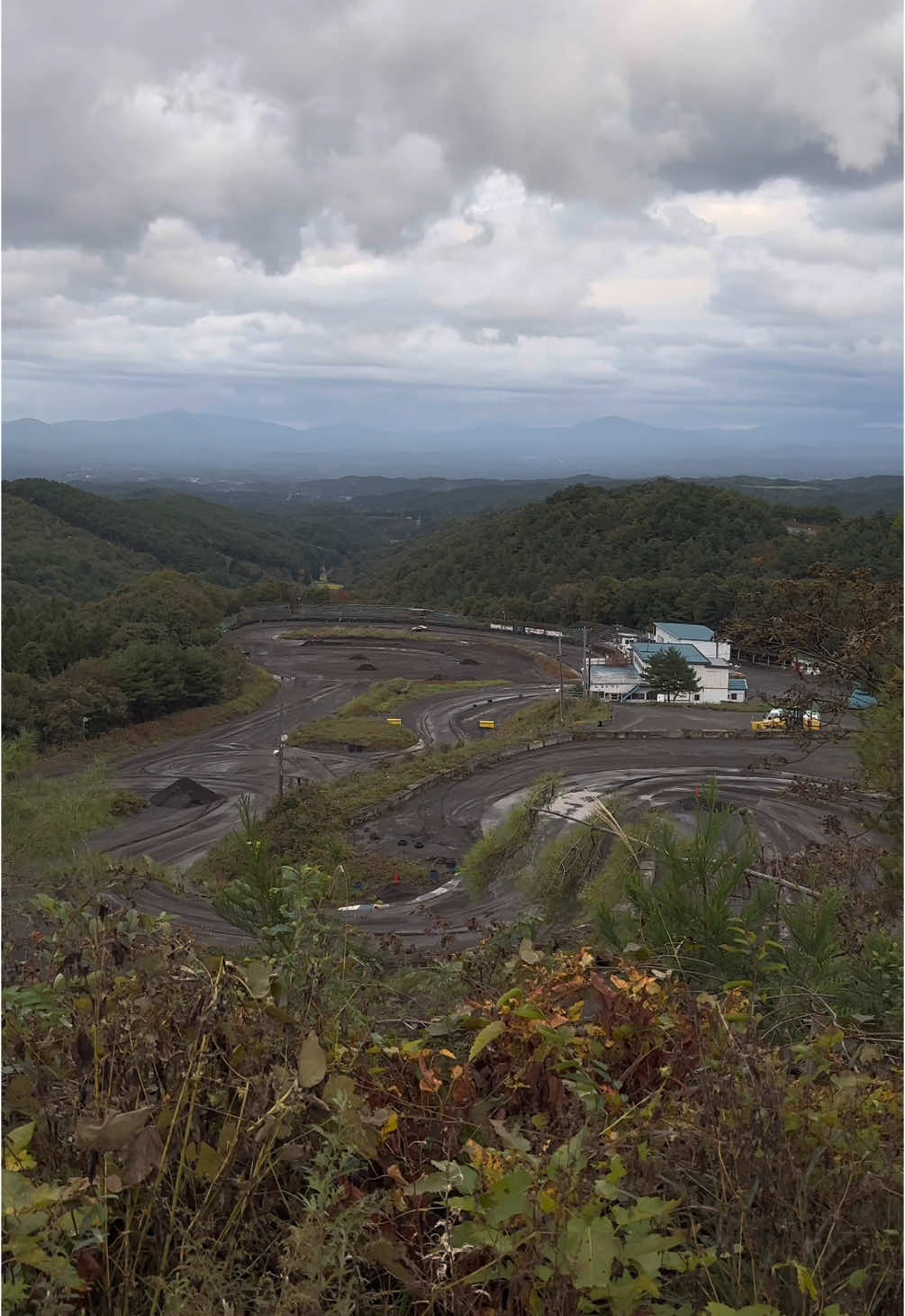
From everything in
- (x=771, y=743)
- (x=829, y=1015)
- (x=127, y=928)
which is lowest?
(x=771, y=743)

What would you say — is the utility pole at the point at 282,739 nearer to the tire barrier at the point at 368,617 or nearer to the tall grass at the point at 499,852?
the tire barrier at the point at 368,617

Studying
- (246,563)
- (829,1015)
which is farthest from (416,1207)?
(246,563)

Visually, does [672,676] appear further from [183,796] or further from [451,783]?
[183,796]

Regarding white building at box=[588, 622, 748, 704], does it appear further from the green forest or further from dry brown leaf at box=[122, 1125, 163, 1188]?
dry brown leaf at box=[122, 1125, 163, 1188]

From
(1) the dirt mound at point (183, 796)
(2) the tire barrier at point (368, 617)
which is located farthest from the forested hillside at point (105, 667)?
(2) the tire barrier at point (368, 617)

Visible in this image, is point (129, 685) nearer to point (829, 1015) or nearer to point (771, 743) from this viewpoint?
point (771, 743)
